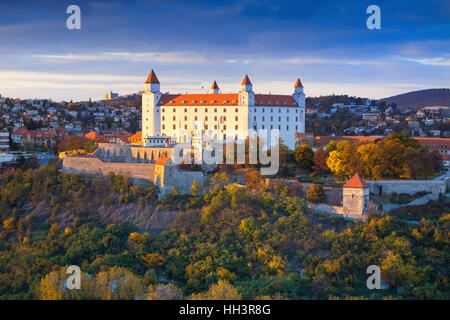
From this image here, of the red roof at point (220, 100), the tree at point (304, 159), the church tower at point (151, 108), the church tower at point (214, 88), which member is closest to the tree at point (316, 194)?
the tree at point (304, 159)

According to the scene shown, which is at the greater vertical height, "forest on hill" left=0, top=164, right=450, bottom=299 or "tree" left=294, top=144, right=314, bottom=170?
"tree" left=294, top=144, right=314, bottom=170

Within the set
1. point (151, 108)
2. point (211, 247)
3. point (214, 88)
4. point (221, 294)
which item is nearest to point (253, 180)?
point (211, 247)

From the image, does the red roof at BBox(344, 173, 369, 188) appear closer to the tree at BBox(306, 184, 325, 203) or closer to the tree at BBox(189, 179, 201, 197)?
the tree at BBox(306, 184, 325, 203)

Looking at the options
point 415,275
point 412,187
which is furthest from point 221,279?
point 412,187

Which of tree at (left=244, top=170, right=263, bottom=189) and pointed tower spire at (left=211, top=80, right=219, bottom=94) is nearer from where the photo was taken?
tree at (left=244, top=170, right=263, bottom=189)

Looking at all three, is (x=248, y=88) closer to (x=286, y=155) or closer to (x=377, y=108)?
(x=286, y=155)

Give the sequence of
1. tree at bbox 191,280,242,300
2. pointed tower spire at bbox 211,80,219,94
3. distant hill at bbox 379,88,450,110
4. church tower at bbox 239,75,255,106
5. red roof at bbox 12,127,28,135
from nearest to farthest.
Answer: tree at bbox 191,280,242,300 → church tower at bbox 239,75,255,106 → pointed tower spire at bbox 211,80,219,94 → red roof at bbox 12,127,28,135 → distant hill at bbox 379,88,450,110

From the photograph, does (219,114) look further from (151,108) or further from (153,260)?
(153,260)

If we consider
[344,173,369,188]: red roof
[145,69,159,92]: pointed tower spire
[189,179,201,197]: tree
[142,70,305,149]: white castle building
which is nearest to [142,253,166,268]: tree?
[189,179,201,197]: tree

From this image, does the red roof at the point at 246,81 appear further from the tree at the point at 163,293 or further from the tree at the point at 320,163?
the tree at the point at 163,293
